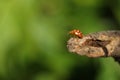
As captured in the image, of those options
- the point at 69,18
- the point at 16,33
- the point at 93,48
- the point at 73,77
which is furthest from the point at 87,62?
the point at 93,48

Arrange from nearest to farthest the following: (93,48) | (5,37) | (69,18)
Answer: (93,48), (5,37), (69,18)

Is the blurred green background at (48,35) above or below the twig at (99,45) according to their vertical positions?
above

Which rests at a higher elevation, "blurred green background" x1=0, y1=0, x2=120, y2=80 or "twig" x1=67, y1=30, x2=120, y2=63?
"blurred green background" x1=0, y1=0, x2=120, y2=80

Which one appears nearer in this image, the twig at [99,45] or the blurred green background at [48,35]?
the twig at [99,45]

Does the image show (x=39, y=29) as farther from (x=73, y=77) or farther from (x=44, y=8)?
(x=73, y=77)

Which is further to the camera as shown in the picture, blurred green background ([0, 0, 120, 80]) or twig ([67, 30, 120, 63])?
Result: blurred green background ([0, 0, 120, 80])
